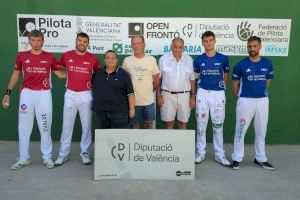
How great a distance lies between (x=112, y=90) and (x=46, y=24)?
1965 mm

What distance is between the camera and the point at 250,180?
4.80 meters

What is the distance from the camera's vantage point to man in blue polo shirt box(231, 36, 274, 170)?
5.04m

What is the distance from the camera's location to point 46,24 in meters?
6.07

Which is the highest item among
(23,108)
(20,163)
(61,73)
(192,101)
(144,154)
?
(61,73)

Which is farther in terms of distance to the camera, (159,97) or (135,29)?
(135,29)

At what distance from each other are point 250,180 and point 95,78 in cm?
230

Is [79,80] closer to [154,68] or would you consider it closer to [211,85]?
[154,68]

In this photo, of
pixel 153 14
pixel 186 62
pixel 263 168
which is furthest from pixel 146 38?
pixel 263 168

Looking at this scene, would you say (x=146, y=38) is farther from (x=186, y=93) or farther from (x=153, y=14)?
(x=186, y=93)

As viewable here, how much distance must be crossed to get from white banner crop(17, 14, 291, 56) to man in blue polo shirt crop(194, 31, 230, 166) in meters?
0.96

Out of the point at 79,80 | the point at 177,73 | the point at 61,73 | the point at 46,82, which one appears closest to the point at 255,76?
the point at 177,73

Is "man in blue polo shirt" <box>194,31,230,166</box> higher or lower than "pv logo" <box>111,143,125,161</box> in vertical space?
higher

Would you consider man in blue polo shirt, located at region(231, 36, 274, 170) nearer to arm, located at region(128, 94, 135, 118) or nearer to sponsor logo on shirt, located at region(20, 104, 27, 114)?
arm, located at region(128, 94, 135, 118)

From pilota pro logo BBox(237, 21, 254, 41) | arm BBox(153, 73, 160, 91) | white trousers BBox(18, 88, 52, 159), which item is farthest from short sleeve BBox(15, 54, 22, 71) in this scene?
pilota pro logo BBox(237, 21, 254, 41)
